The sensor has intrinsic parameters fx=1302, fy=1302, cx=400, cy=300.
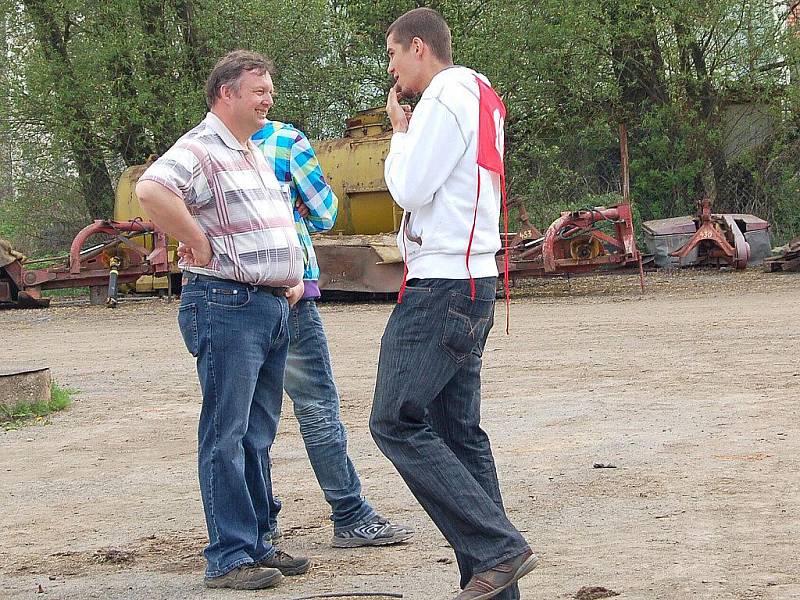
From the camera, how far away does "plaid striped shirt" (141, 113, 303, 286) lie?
174 inches

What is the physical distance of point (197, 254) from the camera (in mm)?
4383

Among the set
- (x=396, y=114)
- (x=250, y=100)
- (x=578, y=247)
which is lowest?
(x=578, y=247)

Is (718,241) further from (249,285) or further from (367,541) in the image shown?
(249,285)

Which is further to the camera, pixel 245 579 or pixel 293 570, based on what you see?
pixel 293 570

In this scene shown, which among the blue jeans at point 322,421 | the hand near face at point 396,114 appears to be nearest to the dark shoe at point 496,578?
the blue jeans at point 322,421

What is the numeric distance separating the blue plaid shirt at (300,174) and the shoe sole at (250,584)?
3.78ft

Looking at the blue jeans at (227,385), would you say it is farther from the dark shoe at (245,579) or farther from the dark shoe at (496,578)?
the dark shoe at (496,578)

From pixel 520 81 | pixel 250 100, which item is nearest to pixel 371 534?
pixel 250 100

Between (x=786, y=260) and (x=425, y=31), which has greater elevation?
(x=425, y=31)

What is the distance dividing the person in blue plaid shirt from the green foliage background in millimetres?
15565

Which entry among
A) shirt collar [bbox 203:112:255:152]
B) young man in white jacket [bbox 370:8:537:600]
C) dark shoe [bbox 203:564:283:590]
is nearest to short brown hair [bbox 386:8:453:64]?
young man in white jacket [bbox 370:8:537:600]

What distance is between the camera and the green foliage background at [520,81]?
20.4 meters

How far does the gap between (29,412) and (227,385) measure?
459 cm

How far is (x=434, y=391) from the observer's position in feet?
12.5
